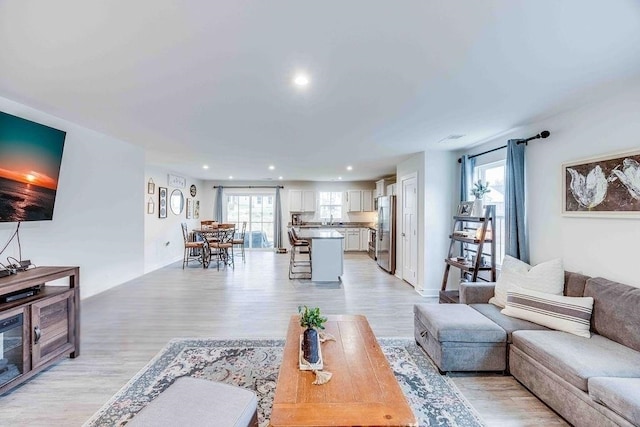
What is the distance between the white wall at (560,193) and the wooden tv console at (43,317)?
465 centimetres

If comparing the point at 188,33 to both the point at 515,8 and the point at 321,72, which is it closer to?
the point at 321,72

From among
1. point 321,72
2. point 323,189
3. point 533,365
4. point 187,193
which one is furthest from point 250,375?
point 323,189

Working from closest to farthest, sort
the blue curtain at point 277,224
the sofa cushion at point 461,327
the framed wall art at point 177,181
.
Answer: the sofa cushion at point 461,327 < the framed wall art at point 177,181 < the blue curtain at point 277,224

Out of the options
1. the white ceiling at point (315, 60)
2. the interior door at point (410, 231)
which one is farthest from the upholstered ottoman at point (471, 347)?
the interior door at point (410, 231)

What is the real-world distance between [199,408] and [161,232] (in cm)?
656

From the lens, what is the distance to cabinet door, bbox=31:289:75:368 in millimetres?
2383

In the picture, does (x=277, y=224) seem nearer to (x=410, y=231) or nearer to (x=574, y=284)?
(x=410, y=231)

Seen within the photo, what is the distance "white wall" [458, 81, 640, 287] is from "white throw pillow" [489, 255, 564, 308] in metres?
0.29

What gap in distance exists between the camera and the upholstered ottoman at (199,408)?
4.58ft

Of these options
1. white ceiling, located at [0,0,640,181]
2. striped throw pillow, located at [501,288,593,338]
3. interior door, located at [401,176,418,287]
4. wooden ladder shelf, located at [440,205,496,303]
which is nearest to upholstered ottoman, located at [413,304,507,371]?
striped throw pillow, located at [501,288,593,338]

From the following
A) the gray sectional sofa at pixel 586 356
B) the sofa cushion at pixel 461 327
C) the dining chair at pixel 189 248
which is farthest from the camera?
the dining chair at pixel 189 248

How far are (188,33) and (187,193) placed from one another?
7.64 meters

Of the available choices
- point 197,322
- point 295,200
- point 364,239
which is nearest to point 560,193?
point 197,322

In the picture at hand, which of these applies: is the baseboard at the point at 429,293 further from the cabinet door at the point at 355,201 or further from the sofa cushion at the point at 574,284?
the cabinet door at the point at 355,201
